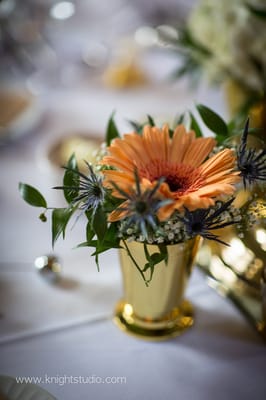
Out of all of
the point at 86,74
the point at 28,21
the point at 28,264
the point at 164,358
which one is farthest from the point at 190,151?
the point at 28,21

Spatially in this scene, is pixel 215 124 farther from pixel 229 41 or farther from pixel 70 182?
pixel 229 41

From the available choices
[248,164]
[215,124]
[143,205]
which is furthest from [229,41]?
[143,205]

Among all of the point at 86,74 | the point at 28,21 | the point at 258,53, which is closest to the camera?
the point at 258,53

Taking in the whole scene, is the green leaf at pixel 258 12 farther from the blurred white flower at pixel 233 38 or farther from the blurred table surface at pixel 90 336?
the blurred table surface at pixel 90 336

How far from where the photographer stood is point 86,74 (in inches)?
54.7

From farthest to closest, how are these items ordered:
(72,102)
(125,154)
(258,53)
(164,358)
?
(72,102) < (258,53) < (164,358) < (125,154)

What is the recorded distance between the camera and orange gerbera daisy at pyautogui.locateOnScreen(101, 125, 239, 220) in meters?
0.50

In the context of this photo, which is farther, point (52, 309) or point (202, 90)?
point (202, 90)

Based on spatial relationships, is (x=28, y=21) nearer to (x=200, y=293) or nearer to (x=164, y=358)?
(x=200, y=293)

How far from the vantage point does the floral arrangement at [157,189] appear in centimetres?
50

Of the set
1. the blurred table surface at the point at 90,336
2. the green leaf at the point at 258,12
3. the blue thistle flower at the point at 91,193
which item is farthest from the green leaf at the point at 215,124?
the green leaf at the point at 258,12

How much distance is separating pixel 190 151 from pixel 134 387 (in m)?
0.30

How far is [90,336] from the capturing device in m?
0.71

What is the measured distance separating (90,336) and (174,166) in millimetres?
288
